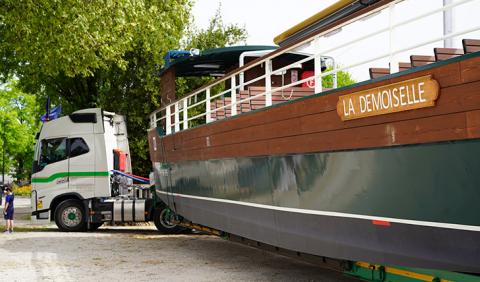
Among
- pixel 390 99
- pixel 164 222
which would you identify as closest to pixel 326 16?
pixel 390 99

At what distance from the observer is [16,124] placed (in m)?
47.8

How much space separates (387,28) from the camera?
16.8ft

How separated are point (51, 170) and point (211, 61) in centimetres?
693

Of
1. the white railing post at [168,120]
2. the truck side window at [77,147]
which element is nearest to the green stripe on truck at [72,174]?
the truck side window at [77,147]

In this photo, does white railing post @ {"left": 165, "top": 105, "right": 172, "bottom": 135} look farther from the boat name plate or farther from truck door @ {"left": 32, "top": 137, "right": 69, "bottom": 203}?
the boat name plate

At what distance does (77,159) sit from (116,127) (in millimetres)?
1845

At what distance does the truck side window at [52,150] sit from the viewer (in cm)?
1655

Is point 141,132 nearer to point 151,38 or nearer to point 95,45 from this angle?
point 151,38

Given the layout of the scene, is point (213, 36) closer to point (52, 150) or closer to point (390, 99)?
point (52, 150)

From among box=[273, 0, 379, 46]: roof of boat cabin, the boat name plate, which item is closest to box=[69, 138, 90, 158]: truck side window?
box=[273, 0, 379, 46]: roof of boat cabin

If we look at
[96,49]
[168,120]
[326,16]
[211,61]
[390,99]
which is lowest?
[390,99]

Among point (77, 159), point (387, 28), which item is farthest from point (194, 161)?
point (77, 159)

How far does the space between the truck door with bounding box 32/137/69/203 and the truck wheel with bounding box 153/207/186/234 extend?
276cm

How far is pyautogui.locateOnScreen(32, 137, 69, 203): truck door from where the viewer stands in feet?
54.1
